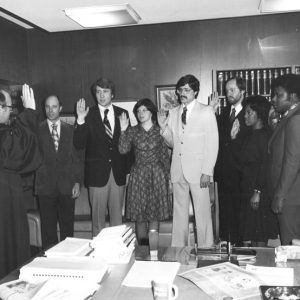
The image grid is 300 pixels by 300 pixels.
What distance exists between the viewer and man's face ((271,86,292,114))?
10.6 ft

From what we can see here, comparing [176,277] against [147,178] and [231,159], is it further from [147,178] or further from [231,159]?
[231,159]

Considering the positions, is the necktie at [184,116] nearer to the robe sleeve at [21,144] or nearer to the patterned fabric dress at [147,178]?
the patterned fabric dress at [147,178]

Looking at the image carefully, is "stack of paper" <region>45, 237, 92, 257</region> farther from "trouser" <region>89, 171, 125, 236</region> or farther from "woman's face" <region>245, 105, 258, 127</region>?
"woman's face" <region>245, 105, 258, 127</region>

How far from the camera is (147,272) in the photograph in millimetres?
1990

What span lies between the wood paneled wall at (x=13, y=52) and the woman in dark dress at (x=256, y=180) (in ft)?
9.23

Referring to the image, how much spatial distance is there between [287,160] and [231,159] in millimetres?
904

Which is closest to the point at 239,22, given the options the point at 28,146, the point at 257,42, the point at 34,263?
the point at 257,42

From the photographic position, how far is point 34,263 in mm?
1962

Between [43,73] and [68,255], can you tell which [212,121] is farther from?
[43,73]

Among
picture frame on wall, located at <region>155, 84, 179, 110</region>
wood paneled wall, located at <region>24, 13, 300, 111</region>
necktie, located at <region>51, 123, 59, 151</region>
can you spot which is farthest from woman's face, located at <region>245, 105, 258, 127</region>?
necktie, located at <region>51, 123, 59, 151</region>

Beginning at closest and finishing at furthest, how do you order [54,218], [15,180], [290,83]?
1. [15,180]
2. [290,83]
3. [54,218]

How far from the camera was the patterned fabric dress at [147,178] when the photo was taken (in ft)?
12.9

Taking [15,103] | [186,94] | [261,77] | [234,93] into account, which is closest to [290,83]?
[234,93]

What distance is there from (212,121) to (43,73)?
8.71ft
